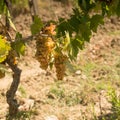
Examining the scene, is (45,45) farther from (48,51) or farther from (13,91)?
(13,91)

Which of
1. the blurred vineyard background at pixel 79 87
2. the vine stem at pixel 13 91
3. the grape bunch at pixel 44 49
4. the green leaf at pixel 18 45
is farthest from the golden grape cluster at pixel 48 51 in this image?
the vine stem at pixel 13 91

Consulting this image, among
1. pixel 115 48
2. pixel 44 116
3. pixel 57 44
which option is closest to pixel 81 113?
pixel 44 116

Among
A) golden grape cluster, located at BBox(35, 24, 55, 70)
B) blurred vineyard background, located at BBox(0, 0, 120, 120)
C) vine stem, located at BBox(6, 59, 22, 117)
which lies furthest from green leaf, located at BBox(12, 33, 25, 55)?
vine stem, located at BBox(6, 59, 22, 117)

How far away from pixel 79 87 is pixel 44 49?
284cm

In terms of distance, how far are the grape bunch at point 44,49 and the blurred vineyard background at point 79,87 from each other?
1.61 ft

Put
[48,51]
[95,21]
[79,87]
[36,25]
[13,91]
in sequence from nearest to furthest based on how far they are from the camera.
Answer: [48,51] → [36,25] → [95,21] → [13,91] → [79,87]

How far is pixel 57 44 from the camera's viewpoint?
229cm

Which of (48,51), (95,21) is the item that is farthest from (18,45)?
(95,21)

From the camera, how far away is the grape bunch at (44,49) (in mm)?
2365

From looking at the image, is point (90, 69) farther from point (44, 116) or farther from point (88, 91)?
point (44, 116)

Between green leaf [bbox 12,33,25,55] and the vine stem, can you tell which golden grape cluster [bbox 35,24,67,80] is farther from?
the vine stem

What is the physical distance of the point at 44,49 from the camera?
7.97 feet

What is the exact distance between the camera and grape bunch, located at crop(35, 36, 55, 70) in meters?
2.37

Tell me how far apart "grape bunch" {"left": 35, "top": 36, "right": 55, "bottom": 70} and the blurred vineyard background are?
0.49 metres
